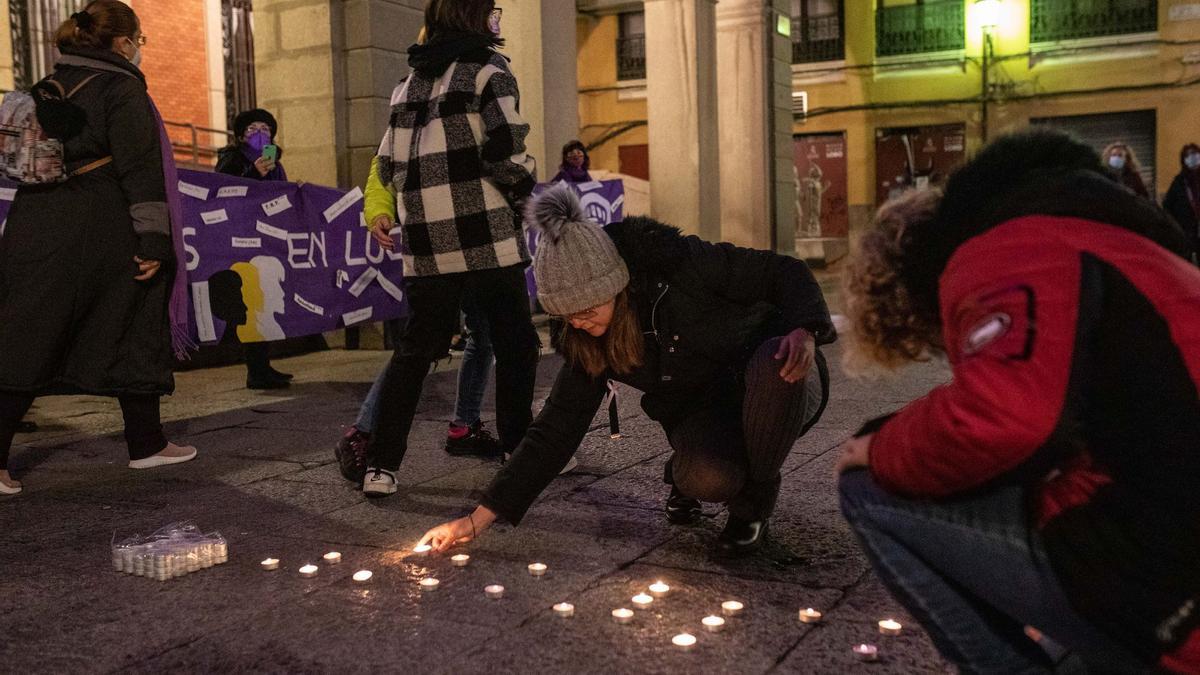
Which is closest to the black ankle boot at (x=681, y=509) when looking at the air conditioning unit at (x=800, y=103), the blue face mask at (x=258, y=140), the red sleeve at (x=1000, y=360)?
the red sleeve at (x=1000, y=360)

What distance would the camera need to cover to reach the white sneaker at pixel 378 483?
417 cm

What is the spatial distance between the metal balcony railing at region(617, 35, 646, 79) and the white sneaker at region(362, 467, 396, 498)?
83.6 feet

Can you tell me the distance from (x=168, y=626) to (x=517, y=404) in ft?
5.96

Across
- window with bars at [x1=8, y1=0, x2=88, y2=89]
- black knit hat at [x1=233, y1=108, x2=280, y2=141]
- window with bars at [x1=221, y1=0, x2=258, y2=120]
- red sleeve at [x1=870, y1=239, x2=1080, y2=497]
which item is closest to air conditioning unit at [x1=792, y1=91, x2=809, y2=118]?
window with bars at [x1=221, y1=0, x2=258, y2=120]

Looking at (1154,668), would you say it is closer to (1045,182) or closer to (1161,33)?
(1045,182)

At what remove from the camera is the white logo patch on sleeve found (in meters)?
1.58

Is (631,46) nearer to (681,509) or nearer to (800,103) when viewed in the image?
(800,103)

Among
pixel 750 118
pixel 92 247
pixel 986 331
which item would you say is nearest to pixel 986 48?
pixel 750 118

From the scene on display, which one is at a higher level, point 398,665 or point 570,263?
point 570,263

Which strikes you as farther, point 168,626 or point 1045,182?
point 168,626

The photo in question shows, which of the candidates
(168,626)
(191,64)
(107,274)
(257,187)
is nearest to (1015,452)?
(168,626)

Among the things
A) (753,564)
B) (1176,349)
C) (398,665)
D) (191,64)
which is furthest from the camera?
(191,64)

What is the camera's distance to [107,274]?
4.49 meters

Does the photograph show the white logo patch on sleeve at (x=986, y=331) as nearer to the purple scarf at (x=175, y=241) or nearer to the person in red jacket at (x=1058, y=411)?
the person in red jacket at (x=1058, y=411)
